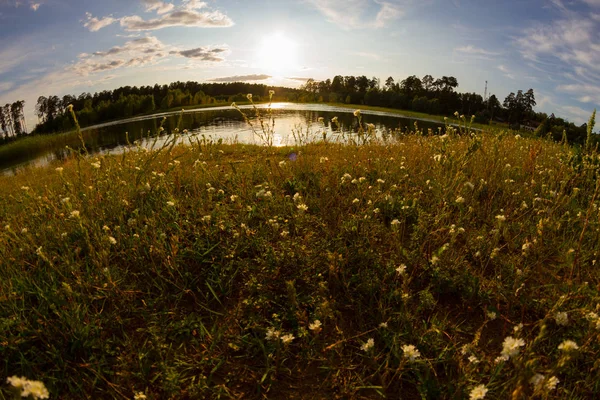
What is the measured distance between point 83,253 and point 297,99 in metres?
90.6

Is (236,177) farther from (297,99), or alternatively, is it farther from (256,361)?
(297,99)

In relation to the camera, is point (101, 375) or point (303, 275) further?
point (303, 275)

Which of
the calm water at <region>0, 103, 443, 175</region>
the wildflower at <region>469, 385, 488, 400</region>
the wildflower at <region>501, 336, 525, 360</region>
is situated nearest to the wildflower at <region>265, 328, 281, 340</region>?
the wildflower at <region>469, 385, 488, 400</region>

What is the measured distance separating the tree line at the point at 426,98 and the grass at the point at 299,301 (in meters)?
57.6

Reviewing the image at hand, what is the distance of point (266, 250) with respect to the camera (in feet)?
10.9

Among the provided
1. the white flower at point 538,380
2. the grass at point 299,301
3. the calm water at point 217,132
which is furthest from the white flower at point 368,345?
the calm water at point 217,132

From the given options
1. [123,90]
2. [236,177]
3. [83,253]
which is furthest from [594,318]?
[123,90]

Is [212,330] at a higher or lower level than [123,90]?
lower

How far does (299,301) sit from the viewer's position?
2779 millimetres

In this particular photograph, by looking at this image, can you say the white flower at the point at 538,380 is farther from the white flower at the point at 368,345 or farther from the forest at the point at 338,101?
the forest at the point at 338,101

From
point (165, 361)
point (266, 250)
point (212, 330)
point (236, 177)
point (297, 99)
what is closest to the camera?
point (165, 361)

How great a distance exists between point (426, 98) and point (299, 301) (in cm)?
8112

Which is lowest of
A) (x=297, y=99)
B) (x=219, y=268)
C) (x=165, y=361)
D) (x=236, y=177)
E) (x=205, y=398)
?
(x=205, y=398)

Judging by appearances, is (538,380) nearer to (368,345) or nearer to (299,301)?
(368,345)
